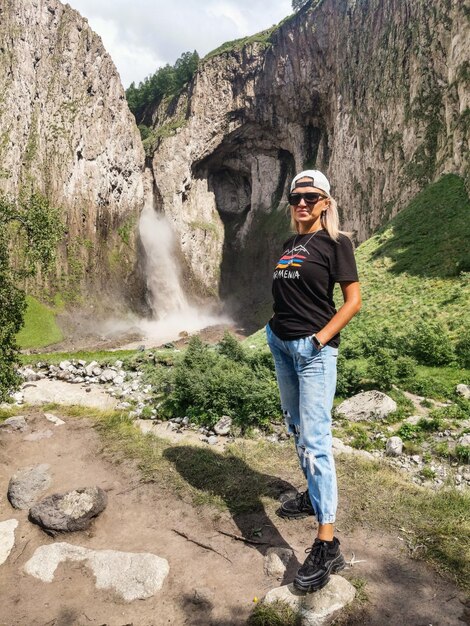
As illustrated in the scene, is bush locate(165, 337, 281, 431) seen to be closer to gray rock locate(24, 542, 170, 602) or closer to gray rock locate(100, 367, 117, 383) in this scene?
gray rock locate(24, 542, 170, 602)

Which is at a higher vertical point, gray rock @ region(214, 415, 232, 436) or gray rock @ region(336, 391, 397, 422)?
gray rock @ region(336, 391, 397, 422)

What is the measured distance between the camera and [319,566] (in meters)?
3.48

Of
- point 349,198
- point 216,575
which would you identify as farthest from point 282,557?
point 349,198

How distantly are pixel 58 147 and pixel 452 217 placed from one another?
146ft

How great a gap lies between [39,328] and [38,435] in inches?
1465

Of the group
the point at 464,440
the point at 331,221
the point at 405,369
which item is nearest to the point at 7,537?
the point at 331,221

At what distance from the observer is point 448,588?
340 centimetres

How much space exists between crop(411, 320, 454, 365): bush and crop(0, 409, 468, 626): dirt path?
8994 mm

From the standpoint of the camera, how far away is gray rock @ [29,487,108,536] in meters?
5.05

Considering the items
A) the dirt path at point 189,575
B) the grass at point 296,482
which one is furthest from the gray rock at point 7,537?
the grass at point 296,482

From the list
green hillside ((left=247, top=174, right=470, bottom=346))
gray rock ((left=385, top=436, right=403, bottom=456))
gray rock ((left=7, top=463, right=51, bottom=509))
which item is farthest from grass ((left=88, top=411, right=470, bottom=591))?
green hillside ((left=247, top=174, right=470, bottom=346))

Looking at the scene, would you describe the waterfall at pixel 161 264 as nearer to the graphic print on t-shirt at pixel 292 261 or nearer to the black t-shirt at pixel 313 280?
the graphic print on t-shirt at pixel 292 261

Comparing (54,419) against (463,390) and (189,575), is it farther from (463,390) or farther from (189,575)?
(463,390)

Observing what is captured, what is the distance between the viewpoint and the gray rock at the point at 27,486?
5.84 meters
